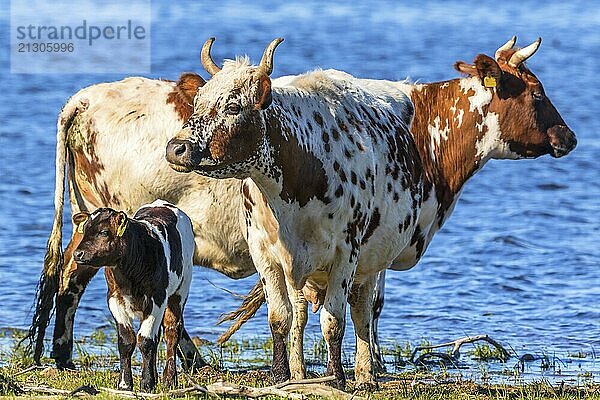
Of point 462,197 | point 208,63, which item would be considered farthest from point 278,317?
point 462,197

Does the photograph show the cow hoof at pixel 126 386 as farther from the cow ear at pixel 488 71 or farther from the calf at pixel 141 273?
the cow ear at pixel 488 71

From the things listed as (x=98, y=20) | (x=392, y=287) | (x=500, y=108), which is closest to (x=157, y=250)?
(x=500, y=108)

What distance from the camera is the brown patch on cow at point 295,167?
8.70 m

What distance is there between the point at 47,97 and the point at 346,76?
56.6ft

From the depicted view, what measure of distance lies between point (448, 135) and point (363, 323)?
183cm

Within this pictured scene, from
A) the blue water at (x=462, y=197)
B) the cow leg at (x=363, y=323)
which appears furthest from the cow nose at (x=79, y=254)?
the blue water at (x=462, y=197)

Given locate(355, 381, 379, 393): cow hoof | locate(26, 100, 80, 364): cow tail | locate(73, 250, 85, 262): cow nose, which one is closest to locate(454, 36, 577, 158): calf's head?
→ locate(355, 381, 379, 393): cow hoof

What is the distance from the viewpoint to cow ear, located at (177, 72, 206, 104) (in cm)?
974

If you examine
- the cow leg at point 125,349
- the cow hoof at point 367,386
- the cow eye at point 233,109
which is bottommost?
the cow hoof at point 367,386

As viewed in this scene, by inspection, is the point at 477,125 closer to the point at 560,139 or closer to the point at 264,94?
the point at 560,139

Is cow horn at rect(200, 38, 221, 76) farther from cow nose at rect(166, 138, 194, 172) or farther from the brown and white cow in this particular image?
the brown and white cow

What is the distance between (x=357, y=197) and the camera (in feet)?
30.4

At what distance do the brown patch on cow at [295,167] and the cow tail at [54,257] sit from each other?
8.57ft

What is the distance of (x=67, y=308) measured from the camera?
1113 cm
